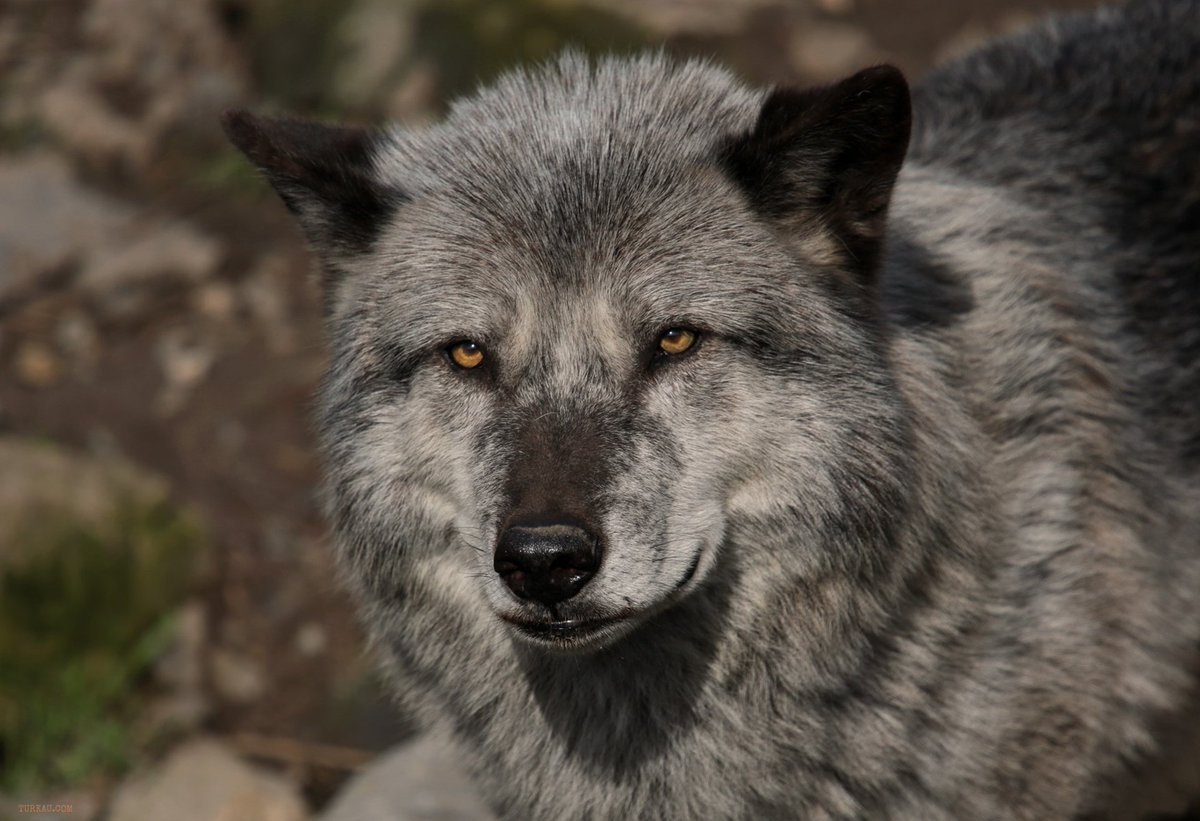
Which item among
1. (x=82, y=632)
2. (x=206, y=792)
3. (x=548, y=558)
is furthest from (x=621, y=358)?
(x=82, y=632)

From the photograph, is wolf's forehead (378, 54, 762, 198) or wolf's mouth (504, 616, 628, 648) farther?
wolf's forehead (378, 54, 762, 198)

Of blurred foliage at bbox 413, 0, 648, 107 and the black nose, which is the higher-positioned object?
blurred foliage at bbox 413, 0, 648, 107

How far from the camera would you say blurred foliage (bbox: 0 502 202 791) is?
20.3 ft

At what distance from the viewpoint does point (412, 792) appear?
16.0 feet

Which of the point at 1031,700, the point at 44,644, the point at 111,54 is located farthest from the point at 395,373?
the point at 111,54

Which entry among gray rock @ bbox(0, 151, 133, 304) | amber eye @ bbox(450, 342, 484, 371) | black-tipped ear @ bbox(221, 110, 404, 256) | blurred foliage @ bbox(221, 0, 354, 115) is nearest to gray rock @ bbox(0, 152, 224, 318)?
gray rock @ bbox(0, 151, 133, 304)

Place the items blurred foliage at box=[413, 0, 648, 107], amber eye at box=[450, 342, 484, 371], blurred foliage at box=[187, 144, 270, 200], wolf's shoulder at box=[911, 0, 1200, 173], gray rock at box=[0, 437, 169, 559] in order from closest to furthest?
amber eye at box=[450, 342, 484, 371] → wolf's shoulder at box=[911, 0, 1200, 173] → gray rock at box=[0, 437, 169, 559] → blurred foliage at box=[413, 0, 648, 107] → blurred foliage at box=[187, 144, 270, 200]

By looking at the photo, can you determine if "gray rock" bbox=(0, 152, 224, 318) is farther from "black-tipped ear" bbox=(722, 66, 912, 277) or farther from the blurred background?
"black-tipped ear" bbox=(722, 66, 912, 277)

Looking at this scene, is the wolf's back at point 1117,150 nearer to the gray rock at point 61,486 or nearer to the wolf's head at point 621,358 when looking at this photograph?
the wolf's head at point 621,358

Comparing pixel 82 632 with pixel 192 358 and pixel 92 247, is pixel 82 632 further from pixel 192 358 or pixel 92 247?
pixel 92 247

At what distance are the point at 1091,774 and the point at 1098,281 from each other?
1418 millimetres

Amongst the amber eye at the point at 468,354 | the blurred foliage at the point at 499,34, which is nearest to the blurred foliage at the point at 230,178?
the blurred foliage at the point at 499,34

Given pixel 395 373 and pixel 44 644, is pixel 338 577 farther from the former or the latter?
pixel 44 644

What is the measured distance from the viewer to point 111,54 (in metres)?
9.58
